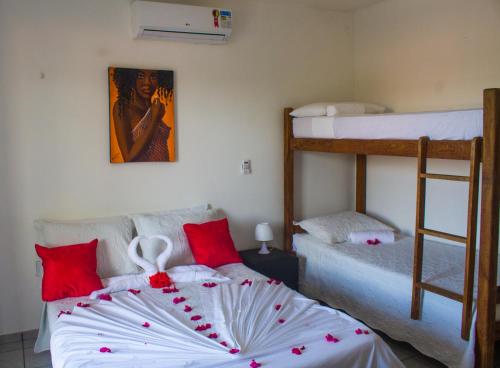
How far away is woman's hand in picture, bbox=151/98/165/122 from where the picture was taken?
381cm

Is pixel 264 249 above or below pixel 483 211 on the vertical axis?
below

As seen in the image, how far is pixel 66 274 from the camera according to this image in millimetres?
3137

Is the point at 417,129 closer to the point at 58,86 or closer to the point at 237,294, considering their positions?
the point at 237,294

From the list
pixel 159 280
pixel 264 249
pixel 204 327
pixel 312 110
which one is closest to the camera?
pixel 204 327

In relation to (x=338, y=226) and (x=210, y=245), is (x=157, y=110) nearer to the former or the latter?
(x=210, y=245)

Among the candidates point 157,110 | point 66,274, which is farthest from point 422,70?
point 66,274

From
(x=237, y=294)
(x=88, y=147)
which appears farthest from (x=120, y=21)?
(x=237, y=294)

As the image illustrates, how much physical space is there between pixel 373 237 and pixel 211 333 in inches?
Result: 81.7

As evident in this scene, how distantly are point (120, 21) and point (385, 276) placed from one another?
2.73 m

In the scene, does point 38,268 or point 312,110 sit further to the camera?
point 312,110

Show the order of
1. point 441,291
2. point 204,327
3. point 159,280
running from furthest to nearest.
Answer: point 159,280
point 441,291
point 204,327

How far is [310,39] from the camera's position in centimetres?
454

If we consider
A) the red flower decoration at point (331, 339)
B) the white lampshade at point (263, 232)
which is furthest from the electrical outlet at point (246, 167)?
the red flower decoration at point (331, 339)

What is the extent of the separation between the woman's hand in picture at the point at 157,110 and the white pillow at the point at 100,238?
2.92 feet
